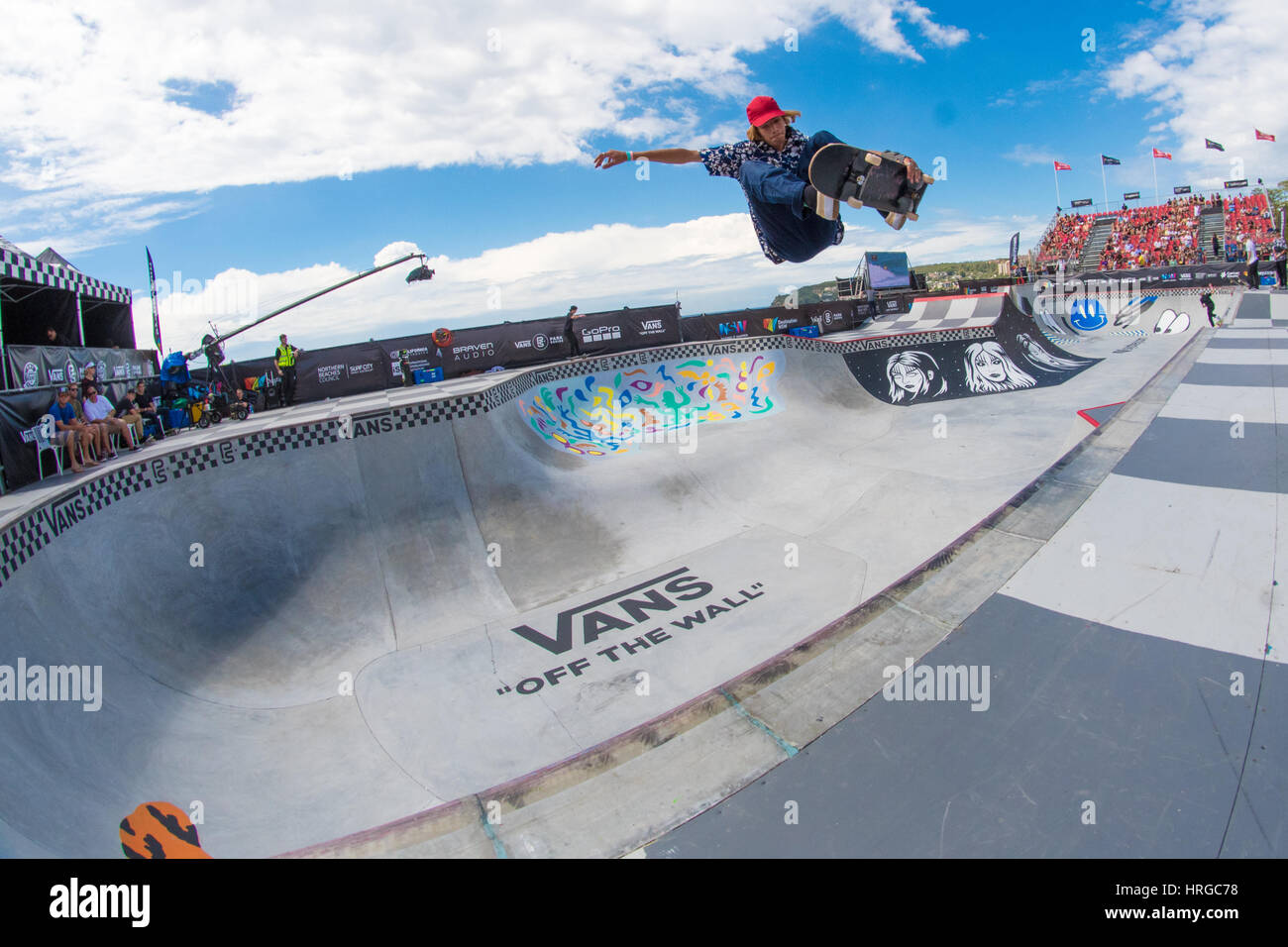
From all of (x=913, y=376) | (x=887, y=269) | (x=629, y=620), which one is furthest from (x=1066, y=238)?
(x=629, y=620)

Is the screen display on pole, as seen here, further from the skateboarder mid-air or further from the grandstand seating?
the grandstand seating

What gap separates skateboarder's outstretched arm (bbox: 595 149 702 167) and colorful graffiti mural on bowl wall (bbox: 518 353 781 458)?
5967 mm

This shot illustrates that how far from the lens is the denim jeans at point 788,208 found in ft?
13.1

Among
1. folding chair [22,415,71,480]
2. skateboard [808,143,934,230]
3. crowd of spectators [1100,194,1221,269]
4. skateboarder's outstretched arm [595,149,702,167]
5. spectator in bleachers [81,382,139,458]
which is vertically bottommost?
folding chair [22,415,71,480]

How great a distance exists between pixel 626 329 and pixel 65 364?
1235 cm

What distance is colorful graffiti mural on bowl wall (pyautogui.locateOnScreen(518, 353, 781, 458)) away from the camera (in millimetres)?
10766

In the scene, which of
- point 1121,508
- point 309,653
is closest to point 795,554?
point 1121,508

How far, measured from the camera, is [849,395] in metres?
13.3

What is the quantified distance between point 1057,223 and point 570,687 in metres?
72.0

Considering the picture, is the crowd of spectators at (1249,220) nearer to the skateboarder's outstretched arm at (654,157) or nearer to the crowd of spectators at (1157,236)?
the crowd of spectators at (1157,236)

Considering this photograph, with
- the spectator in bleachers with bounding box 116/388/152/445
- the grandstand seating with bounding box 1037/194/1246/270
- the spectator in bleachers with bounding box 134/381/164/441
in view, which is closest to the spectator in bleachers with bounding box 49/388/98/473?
the spectator in bleachers with bounding box 116/388/152/445

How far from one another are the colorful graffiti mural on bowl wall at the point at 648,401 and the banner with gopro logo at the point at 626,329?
4.92m

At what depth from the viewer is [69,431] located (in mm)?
7789
